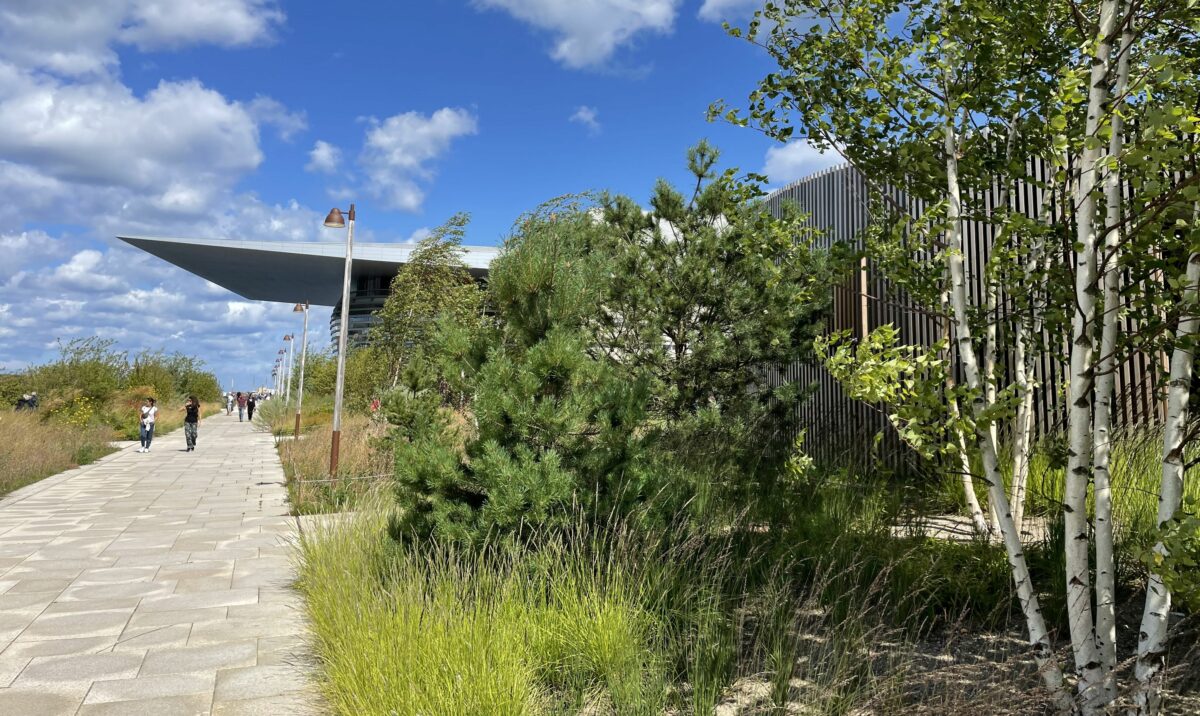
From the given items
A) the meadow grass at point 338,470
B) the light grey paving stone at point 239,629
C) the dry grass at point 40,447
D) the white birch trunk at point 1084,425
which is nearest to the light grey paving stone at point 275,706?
the light grey paving stone at point 239,629

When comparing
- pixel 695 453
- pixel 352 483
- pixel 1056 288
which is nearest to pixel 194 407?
pixel 352 483

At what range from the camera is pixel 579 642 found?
3.64m

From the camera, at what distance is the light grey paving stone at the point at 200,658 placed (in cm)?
432

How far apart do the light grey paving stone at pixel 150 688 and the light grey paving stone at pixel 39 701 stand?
0.07 metres

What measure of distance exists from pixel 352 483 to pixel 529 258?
627cm

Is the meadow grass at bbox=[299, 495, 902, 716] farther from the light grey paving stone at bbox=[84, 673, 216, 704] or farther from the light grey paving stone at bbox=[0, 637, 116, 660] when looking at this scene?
the light grey paving stone at bbox=[0, 637, 116, 660]

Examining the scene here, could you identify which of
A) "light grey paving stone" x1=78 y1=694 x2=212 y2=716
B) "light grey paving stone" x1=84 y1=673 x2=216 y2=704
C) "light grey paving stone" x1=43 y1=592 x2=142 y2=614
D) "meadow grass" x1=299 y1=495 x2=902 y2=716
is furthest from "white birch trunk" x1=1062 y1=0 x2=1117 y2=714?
"light grey paving stone" x1=43 y1=592 x2=142 y2=614

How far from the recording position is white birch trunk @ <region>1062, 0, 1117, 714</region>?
9.25 ft

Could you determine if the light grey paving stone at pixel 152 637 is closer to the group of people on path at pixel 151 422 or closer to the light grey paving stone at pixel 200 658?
the light grey paving stone at pixel 200 658

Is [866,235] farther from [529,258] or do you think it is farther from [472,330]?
[472,330]

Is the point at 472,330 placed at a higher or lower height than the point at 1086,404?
higher

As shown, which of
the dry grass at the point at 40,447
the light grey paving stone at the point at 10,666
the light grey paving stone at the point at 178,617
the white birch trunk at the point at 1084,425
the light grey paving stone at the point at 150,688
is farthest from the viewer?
the dry grass at the point at 40,447

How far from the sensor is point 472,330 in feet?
18.3

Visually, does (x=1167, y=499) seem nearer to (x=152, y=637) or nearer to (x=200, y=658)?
(x=200, y=658)
